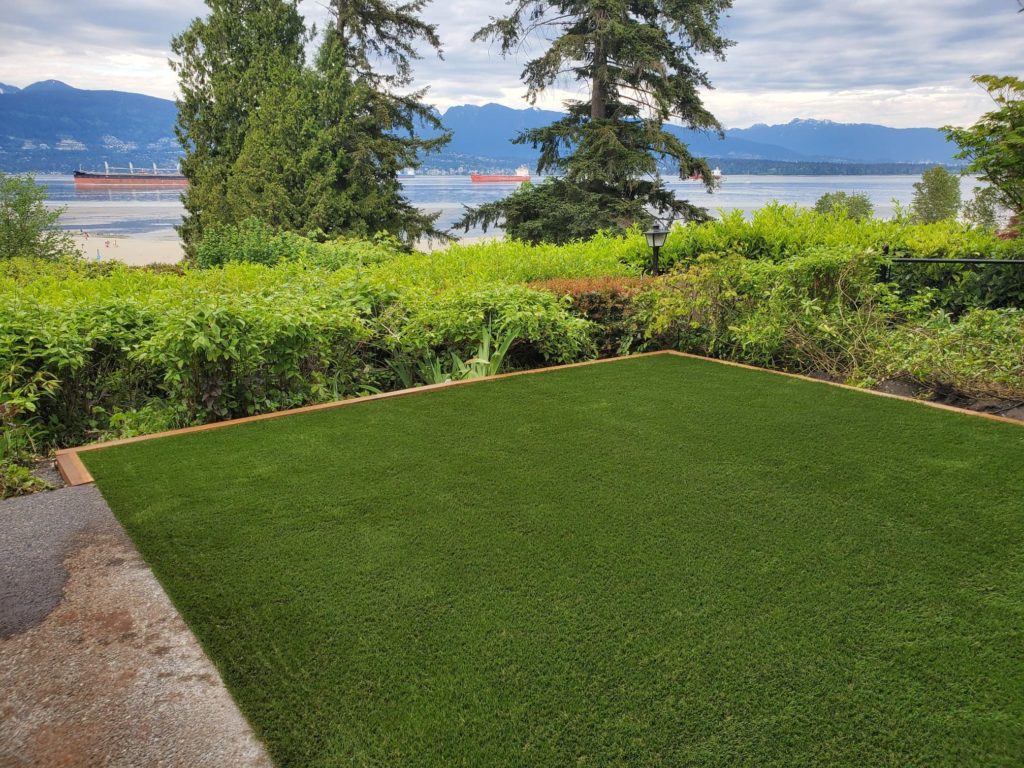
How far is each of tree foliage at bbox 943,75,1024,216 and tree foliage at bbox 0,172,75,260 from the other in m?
19.3

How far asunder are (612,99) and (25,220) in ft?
53.6

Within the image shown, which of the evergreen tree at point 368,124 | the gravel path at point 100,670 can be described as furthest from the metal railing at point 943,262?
the evergreen tree at point 368,124

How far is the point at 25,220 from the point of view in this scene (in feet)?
60.2

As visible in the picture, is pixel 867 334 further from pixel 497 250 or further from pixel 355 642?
pixel 355 642

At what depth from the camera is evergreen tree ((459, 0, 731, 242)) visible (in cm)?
1755

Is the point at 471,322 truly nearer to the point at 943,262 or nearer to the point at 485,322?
the point at 485,322

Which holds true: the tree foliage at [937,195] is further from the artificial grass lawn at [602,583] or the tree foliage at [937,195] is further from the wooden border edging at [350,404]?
the artificial grass lawn at [602,583]

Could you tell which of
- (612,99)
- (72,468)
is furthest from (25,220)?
(72,468)

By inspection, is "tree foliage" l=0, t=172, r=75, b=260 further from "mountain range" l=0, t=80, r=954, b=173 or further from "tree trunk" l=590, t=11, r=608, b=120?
"mountain range" l=0, t=80, r=954, b=173

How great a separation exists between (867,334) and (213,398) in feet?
14.8

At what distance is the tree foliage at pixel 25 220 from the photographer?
58.6ft

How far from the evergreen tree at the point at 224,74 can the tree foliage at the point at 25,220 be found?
189 inches

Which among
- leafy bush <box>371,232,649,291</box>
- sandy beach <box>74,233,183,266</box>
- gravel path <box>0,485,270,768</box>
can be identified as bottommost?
sandy beach <box>74,233,183,266</box>

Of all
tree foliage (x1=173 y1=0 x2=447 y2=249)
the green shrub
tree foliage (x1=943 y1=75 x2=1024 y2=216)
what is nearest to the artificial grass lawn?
the green shrub
